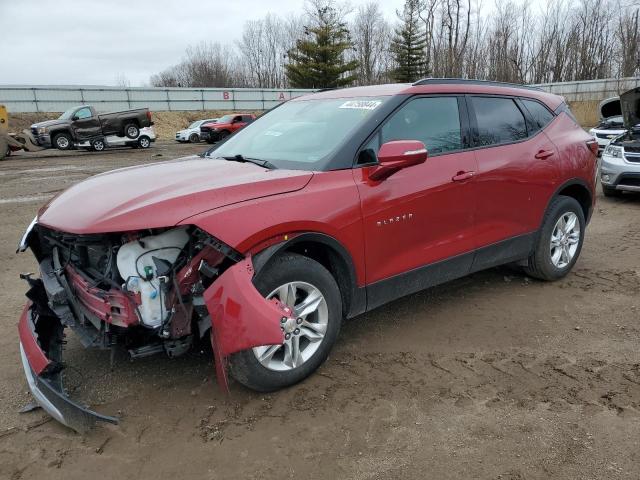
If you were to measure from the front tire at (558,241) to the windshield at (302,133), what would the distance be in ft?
7.05

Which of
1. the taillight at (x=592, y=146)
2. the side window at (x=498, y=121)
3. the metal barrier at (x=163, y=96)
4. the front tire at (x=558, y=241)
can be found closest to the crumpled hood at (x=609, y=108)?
the taillight at (x=592, y=146)

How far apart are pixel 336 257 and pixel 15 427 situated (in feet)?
6.68

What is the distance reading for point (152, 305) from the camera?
2709 mm

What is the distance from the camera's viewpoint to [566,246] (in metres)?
4.93

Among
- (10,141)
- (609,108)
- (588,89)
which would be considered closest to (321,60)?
(588,89)

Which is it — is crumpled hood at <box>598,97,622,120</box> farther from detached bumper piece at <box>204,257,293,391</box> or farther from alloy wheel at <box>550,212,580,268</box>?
detached bumper piece at <box>204,257,293,391</box>

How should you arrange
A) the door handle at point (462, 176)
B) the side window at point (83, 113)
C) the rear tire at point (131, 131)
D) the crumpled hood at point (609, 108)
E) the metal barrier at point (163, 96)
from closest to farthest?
1. the door handle at point (462, 176)
2. the crumpled hood at point (609, 108)
3. the side window at point (83, 113)
4. the rear tire at point (131, 131)
5. the metal barrier at point (163, 96)

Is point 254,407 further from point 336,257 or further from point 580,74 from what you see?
point 580,74

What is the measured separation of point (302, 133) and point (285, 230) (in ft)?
3.63

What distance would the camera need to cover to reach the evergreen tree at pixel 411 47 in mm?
49531

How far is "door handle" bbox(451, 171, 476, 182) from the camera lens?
147 inches

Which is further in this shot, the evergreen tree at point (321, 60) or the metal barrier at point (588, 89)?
the evergreen tree at point (321, 60)

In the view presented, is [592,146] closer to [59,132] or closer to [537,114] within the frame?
[537,114]

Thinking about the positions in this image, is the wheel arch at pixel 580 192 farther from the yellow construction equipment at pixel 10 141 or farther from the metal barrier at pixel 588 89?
the metal barrier at pixel 588 89
